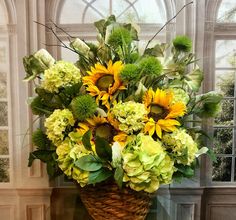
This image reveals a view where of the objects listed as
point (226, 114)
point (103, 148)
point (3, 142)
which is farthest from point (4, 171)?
point (226, 114)

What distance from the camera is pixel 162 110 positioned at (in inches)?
37.6

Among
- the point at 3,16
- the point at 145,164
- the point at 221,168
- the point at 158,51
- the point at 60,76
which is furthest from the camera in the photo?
the point at 221,168

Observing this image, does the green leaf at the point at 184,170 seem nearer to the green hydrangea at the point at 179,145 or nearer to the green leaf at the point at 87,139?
the green hydrangea at the point at 179,145

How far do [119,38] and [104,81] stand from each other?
147mm

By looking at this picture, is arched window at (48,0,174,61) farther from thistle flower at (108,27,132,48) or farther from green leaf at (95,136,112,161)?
green leaf at (95,136,112,161)

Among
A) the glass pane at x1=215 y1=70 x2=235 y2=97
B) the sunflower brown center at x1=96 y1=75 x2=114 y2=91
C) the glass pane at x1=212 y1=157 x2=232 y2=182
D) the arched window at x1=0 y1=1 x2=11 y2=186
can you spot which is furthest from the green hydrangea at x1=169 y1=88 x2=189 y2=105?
the arched window at x1=0 y1=1 x2=11 y2=186

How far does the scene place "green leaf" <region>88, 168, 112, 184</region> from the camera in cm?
89

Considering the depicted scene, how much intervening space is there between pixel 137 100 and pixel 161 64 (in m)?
0.15

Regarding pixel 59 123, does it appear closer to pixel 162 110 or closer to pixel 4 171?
pixel 162 110

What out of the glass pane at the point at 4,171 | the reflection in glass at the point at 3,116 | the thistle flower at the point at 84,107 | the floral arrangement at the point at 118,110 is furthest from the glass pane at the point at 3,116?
the thistle flower at the point at 84,107

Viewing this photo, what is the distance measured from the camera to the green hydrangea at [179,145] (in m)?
0.94

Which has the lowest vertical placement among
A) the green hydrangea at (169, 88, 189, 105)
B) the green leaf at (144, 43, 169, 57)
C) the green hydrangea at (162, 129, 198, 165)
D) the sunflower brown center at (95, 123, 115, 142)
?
the green hydrangea at (162, 129, 198, 165)

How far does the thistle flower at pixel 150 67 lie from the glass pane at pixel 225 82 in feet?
1.81

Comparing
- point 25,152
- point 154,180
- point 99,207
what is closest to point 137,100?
point 154,180
